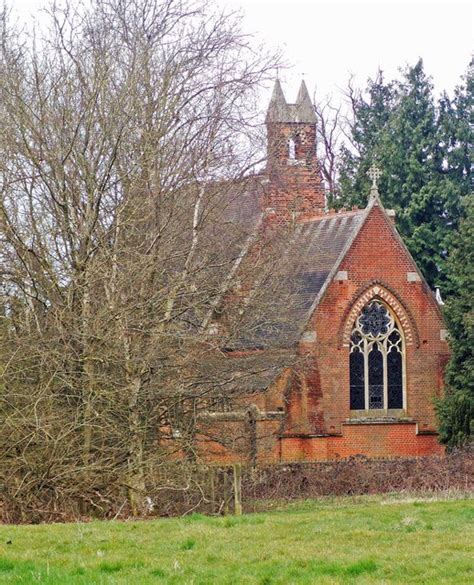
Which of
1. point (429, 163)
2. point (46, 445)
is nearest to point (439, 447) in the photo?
point (429, 163)

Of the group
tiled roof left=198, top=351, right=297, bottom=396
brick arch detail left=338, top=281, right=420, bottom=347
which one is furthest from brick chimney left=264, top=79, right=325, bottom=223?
tiled roof left=198, top=351, right=297, bottom=396

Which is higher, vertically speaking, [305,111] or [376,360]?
[305,111]

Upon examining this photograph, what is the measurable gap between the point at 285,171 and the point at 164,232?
416 cm

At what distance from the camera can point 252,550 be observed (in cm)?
1120

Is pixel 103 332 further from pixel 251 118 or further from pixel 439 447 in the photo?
pixel 439 447

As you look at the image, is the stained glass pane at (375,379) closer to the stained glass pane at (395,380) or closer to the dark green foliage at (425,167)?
the stained glass pane at (395,380)

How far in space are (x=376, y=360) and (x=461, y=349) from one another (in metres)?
2.77

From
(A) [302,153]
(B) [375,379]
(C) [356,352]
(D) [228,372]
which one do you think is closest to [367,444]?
(B) [375,379]

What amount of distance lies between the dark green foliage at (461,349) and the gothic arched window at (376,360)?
67.0 inches

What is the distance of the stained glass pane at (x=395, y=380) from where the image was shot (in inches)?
1296

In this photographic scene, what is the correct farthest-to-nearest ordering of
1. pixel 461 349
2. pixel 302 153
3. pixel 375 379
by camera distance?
1. pixel 302 153
2. pixel 375 379
3. pixel 461 349

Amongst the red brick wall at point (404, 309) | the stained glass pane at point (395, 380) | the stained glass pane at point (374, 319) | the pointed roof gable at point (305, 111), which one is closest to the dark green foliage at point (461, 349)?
the red brick wall at point (404, 309)

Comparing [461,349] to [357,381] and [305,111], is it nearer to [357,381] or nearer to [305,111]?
[357,381]

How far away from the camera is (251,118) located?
853 inches
